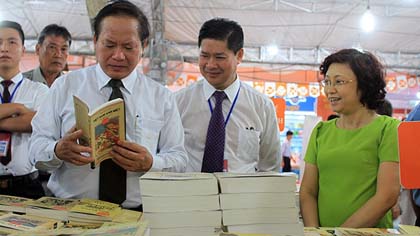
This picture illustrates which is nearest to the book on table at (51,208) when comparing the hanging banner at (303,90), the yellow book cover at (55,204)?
the yellow book cover at (55,204)

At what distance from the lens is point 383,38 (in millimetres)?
9055

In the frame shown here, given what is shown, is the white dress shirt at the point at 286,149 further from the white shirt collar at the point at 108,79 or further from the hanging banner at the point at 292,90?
the white shirt collar at the point at 108,79

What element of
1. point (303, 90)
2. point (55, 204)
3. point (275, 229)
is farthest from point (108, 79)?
point (303, 90)

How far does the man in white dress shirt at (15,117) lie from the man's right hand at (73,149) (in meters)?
0.71

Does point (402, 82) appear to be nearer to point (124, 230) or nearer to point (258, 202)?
point (258, 202)

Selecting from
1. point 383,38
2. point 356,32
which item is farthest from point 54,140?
point 383,38

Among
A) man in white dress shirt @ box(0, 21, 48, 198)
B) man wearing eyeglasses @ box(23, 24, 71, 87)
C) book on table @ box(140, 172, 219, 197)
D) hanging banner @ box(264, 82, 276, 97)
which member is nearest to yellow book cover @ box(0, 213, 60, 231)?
book on table @ box(140, 172, 219, 197)

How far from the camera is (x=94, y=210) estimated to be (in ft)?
4.12

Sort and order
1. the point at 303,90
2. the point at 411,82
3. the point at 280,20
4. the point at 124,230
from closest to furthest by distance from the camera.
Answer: the point at 124,230 → the point at 280,20 → the point at 303,90 → the point at 411,82

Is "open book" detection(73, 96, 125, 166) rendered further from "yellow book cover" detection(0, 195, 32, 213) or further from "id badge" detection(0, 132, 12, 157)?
"id badge" detection(0, 132, 12, 157)

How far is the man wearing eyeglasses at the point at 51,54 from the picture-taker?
2.87 meters

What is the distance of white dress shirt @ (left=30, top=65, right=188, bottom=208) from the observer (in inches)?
63.7

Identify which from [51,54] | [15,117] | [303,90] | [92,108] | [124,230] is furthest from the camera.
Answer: [303,90]

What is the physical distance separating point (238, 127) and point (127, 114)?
2.38ft
